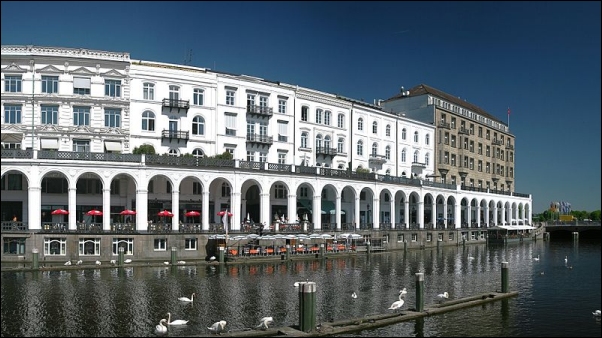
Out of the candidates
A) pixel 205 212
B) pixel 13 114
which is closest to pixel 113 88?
pixel 13 114

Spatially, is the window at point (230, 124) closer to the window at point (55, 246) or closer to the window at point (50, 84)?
the window at point (50, 84)

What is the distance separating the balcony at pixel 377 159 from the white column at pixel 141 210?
4025 cm

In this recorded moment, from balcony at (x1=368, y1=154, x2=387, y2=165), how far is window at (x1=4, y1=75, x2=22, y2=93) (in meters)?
49.2

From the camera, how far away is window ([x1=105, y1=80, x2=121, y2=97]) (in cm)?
6177

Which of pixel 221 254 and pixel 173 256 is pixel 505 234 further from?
pixel 173 256

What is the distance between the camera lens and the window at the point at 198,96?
66812mm

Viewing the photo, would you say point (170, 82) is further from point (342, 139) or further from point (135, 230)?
point (342, 139)

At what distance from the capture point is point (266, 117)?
72.6 m

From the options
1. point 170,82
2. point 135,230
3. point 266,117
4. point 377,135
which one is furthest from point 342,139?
point 135,230

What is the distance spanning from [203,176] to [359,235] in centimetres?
2056

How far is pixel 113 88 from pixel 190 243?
20440 mm

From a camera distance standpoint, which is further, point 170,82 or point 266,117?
point 266,117

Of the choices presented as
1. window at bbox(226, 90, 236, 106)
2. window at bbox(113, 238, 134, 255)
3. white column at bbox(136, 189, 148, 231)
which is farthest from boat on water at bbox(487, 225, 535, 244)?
window at bbox(113, 238, 134, 255)

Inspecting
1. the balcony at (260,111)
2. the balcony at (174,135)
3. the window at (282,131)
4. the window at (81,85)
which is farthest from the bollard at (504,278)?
the window at (81,85)
